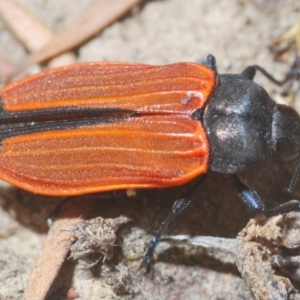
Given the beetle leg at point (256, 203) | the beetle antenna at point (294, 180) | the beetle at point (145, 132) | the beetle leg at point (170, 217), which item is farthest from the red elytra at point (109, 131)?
the beetle antenna at point (294, 180)

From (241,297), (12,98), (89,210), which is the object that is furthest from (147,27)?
(241,297)

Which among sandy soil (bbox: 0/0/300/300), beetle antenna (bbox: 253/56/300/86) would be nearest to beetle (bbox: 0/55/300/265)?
sandy soil (bbox: 0/0/300/300)

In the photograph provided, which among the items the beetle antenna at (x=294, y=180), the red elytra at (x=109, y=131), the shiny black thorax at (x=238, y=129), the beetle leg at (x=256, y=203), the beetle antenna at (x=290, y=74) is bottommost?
the beetle antenna at (x=294, y=180)

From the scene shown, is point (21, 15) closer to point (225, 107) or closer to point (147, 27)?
point (147, 27)

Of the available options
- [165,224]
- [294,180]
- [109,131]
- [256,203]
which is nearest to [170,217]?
[165,224]

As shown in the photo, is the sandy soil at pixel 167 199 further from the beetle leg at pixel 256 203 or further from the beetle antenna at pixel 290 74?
the beetle leg at pixel 256 203

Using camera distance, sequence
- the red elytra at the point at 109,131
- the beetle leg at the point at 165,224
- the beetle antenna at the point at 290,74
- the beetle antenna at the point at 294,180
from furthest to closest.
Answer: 1. the beetle antenna at the point at 290,74
2. the beetle antenna at the point at 294,180
3. the beetle leg at the point at 165,224
4. the red elytra at the point at 109,131

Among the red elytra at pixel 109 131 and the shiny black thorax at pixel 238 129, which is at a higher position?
the red elytra at pixel 109 131
